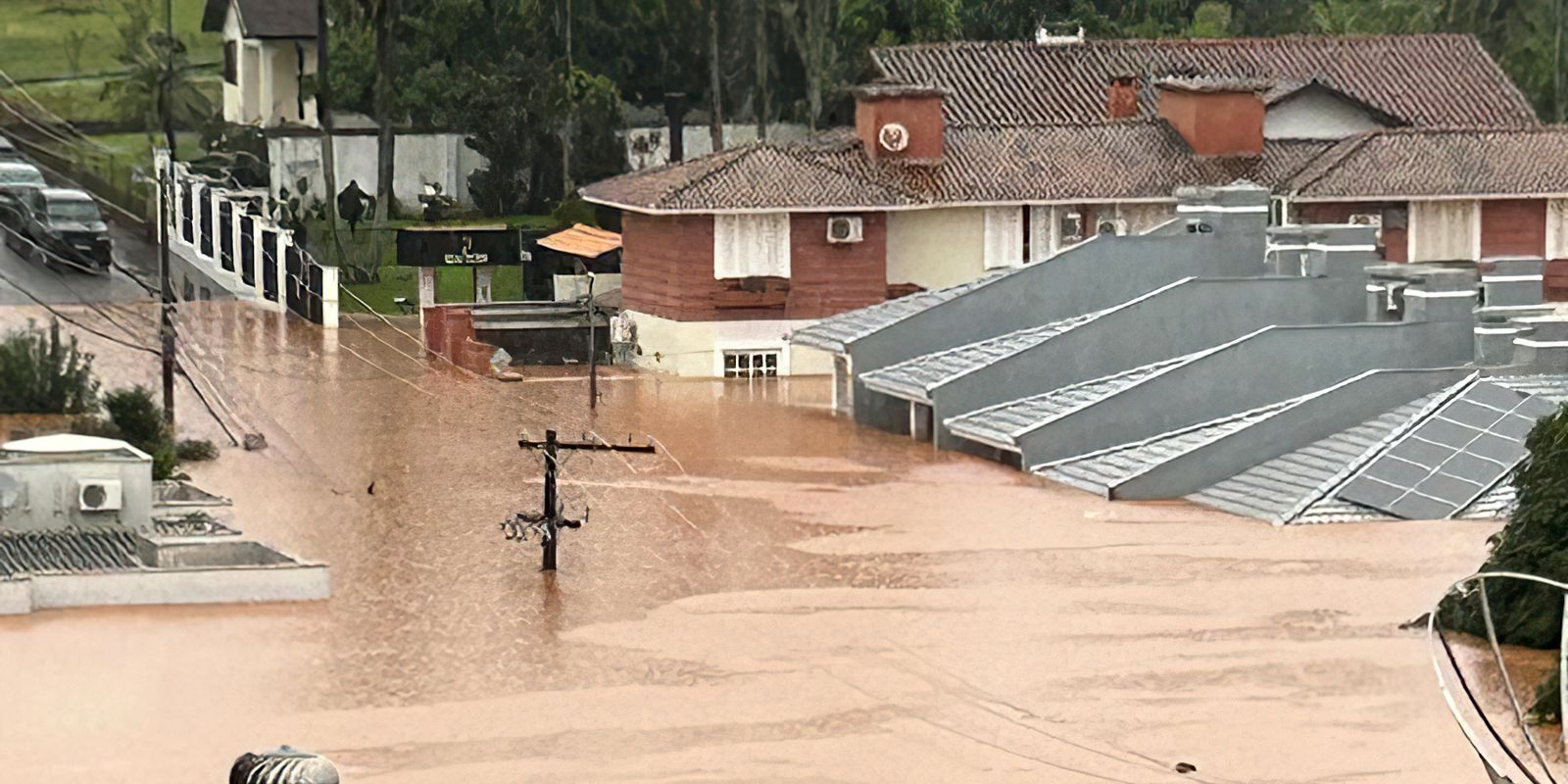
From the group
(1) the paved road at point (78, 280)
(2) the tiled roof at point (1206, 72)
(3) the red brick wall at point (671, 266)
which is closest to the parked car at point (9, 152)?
(1) the paved road at point (78, 280)

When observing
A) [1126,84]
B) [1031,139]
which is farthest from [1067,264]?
[1126,84]

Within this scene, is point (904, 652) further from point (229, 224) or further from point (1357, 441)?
point (229, 224)

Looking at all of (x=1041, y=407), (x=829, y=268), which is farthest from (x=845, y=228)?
(x=1041, y=407)

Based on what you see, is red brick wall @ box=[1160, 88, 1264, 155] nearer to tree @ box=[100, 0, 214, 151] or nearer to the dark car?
tree @ box=[100, 0, 214, 151]

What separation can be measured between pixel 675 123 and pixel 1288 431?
31.1 meters

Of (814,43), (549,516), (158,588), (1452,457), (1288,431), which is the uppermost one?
(814,43)

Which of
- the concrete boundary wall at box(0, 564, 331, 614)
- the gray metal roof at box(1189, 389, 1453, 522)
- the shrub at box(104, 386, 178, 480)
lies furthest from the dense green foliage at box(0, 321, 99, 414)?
the gray metal roof at box(1189, 389, 1453, 522)

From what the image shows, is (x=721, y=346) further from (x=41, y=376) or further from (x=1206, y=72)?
(x=41, y=376)

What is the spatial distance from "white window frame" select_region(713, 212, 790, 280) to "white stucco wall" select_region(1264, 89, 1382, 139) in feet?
33.3

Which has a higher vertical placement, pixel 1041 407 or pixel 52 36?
pixel 52 36

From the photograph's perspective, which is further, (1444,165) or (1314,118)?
(1314,118)

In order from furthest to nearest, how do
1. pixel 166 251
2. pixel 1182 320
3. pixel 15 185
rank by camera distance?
pixel 1182 320
pixel 166 251
pixel 15 185

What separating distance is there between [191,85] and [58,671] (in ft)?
43.9

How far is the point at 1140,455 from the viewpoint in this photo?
37562 millimetres
